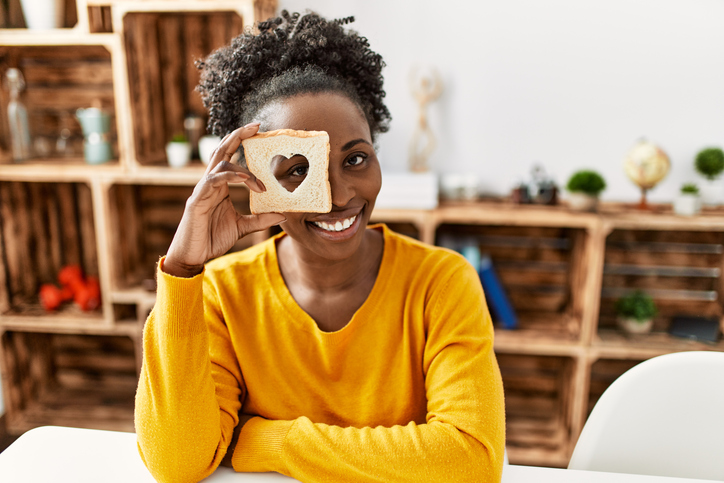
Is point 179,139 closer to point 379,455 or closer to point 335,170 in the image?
point 335,170

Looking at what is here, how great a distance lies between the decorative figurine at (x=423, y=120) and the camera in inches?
84.1

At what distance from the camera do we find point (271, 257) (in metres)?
1.23

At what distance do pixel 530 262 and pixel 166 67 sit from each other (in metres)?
1.73

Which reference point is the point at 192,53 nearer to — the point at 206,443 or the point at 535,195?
the point at 535,195

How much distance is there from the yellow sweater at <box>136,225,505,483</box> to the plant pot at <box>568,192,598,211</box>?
99cm

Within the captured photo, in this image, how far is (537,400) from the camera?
8.01ft

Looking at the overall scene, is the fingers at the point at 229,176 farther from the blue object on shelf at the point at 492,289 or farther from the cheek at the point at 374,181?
the blue object on shelf at the point at 492,289

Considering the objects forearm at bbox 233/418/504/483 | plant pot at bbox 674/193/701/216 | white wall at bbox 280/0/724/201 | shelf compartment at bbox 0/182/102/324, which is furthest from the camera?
shelf compartment at bbox 0/182/102/324

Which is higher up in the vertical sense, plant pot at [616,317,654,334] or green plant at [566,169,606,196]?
green plant at [566,169,606,196]

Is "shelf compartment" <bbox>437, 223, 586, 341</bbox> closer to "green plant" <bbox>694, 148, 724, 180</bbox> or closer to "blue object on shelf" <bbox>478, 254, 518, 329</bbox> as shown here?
"blue object on shelf" <bbox>478, 254, 518, 329</bbox>

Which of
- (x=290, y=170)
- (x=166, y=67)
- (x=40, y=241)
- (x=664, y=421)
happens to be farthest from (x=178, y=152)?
(x=664, y=421)

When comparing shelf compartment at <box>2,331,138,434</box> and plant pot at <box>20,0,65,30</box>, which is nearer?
plant pot at <box>20,0,65,30</box>

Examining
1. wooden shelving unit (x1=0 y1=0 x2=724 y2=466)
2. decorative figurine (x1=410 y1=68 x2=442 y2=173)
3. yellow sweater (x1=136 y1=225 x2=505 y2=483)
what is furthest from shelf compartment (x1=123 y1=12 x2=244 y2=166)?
yellow sweater (x1=136 y1=225 x2=505 y2=483)

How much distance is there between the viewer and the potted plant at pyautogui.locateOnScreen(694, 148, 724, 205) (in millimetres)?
1995
